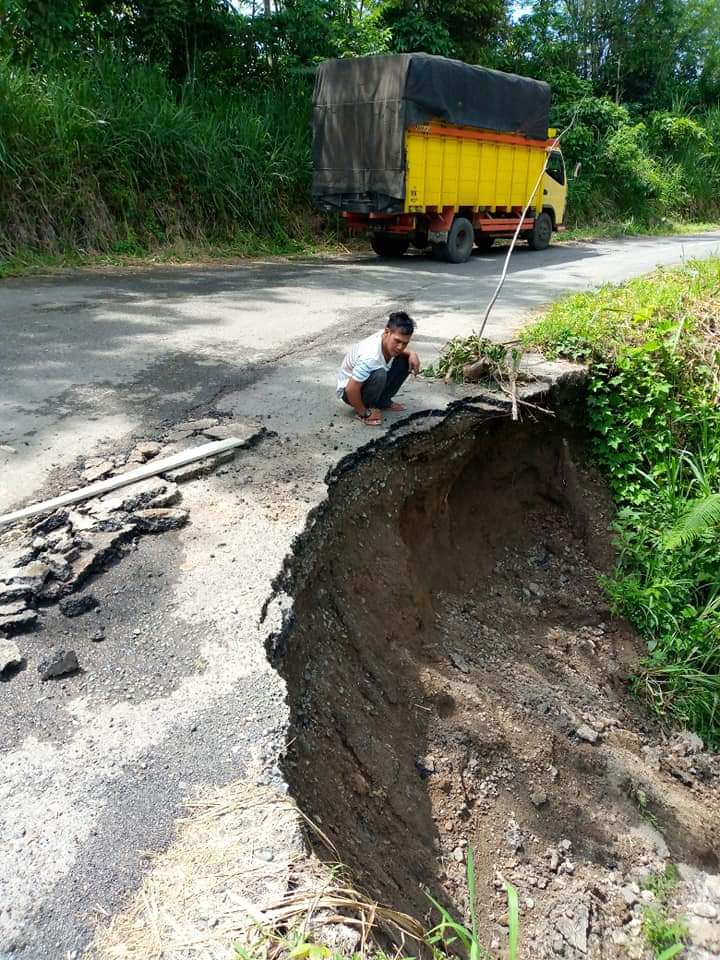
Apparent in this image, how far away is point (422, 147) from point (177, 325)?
6.47 meters

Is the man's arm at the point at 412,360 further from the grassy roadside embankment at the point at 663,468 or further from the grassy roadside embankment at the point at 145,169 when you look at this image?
the grassy roadside embankment at the point at 145,169

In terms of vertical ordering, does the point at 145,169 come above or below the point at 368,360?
above

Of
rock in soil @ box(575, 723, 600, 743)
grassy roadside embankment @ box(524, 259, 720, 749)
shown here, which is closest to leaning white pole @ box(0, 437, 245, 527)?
rock in soil @ box(575, 723, 600, 743)

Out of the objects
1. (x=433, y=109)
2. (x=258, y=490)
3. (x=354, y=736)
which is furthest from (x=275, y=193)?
(x=354, y=736)

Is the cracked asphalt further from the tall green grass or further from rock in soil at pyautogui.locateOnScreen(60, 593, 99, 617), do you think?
the tall green grass

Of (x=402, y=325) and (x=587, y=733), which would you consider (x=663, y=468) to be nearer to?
(x=587, y=733)

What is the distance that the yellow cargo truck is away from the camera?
11.5m

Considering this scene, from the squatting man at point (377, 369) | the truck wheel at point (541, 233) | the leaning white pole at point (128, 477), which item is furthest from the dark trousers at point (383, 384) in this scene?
the truck wheel at point (541, 233)

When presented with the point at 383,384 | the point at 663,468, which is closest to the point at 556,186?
the point at 663,468

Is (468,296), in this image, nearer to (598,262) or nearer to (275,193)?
(598,262)

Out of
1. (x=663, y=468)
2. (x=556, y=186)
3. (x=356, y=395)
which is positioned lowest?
(x=663, y=468)

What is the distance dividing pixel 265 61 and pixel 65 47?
4637mm

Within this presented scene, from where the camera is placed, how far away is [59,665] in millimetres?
2658

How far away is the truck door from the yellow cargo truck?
3.76 feet
